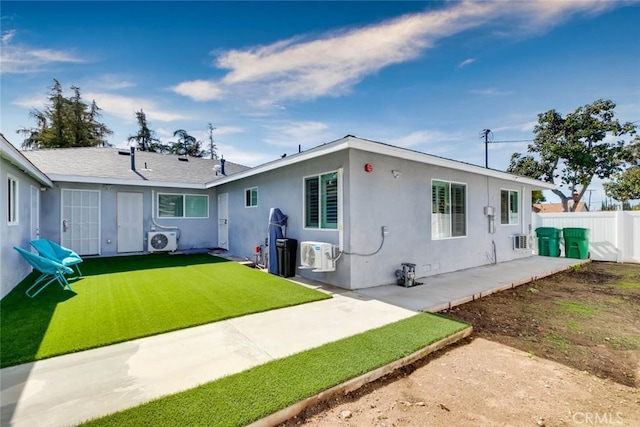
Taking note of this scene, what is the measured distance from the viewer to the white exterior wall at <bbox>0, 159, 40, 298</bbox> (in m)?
4.92

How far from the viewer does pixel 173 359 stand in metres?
2.85

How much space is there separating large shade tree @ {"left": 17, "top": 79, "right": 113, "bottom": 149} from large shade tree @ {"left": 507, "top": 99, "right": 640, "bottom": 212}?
3466 centimetres

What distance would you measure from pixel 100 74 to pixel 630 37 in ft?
47.1

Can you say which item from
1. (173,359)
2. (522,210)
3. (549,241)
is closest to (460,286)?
(173,359)

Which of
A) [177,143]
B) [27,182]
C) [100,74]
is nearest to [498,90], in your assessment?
[100,74]

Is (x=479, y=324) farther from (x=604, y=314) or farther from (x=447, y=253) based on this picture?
(x=447, y=253)

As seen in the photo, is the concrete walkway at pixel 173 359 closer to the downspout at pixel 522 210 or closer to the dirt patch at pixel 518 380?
the dirt patch at pixel 518 380

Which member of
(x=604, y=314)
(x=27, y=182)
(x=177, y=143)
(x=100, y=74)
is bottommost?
Result: (x=604, y=314)

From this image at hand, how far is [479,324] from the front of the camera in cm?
Answer: 415

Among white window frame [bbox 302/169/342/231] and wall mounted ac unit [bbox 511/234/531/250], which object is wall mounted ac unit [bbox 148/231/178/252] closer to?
white window frame [bbox 302/169/342/231]

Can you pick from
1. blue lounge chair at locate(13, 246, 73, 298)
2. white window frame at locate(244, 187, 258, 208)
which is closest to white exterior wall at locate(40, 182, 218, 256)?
white window frame at locate(244, 187, 258, 208)

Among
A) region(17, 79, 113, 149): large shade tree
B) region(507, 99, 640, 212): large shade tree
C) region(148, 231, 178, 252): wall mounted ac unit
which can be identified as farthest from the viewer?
region(17, 79, 113, 149): large shade tree

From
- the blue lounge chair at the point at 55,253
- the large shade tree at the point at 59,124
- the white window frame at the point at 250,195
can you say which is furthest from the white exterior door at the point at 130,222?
the large shade tree at the point at 59,124

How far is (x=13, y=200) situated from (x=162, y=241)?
5.11 meters
